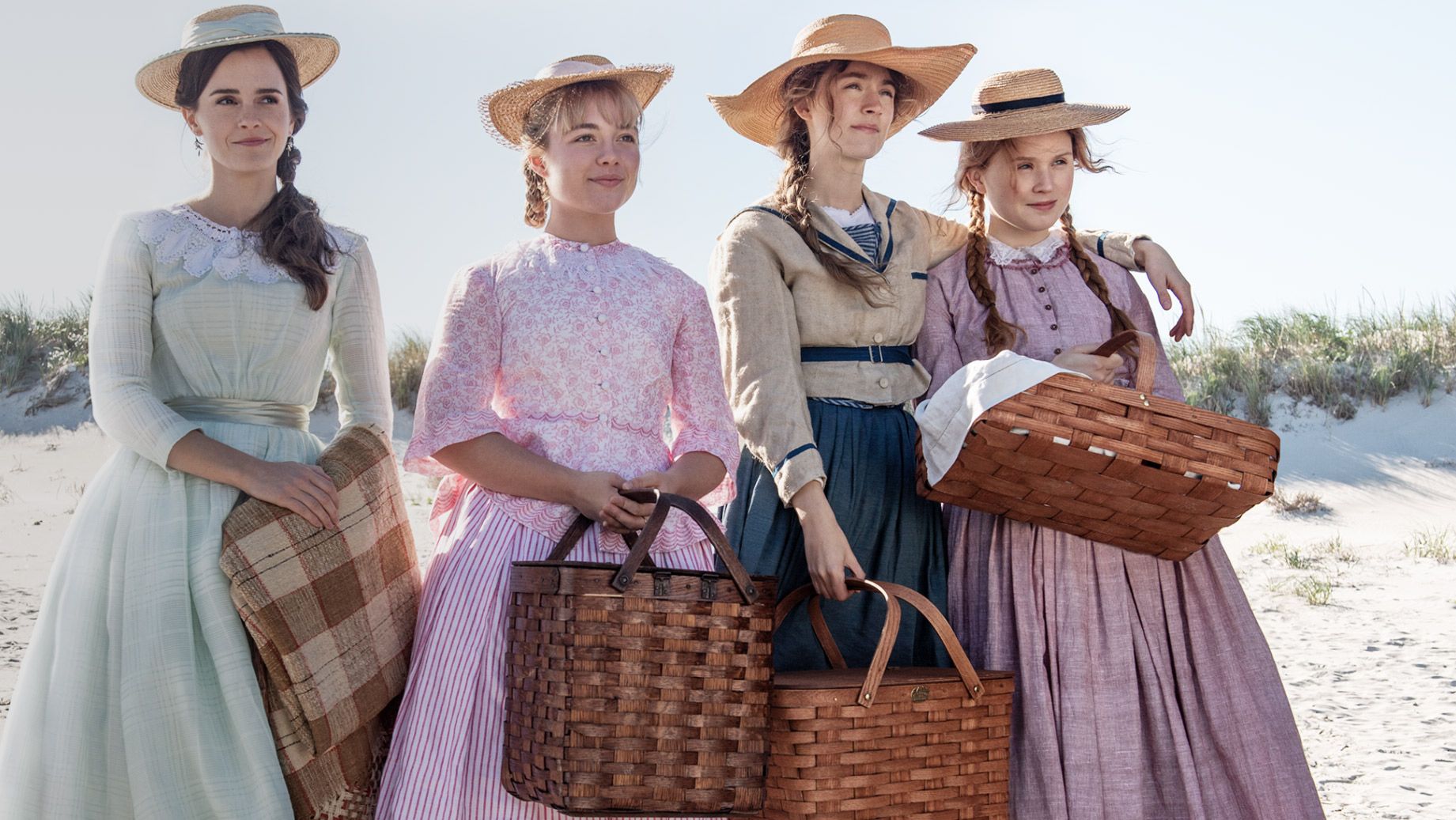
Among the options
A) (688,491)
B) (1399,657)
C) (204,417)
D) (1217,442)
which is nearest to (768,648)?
(688,491)

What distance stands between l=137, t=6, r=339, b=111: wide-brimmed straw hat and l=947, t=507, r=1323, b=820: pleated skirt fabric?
2055mm

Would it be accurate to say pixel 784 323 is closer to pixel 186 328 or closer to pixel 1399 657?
pixel 186 328

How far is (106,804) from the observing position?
103 inches

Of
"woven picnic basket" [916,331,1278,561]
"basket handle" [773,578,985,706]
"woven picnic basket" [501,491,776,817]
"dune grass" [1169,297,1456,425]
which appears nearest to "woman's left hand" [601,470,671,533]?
"woven picnic basket" [501,491,776,817]

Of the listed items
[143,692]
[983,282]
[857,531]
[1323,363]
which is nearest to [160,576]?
[143,692]

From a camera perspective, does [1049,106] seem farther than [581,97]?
Yes

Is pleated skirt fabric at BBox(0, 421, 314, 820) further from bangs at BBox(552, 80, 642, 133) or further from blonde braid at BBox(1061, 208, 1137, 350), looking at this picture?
blonde braid at BBox(1061, 208, 1137, 350)

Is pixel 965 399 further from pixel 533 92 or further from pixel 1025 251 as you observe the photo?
pixel 533 92

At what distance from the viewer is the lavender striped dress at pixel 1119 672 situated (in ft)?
10.5

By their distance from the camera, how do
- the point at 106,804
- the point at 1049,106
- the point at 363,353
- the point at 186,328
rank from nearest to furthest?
the point at 106,804 → the point at 186,328 → the point at 363,353 → the point at 1049,106

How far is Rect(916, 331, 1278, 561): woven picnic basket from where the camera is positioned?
2.82 m

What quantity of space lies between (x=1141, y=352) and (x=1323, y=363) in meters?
10.0

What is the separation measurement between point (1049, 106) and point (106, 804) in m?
2.86

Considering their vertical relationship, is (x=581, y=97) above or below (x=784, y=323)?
above
